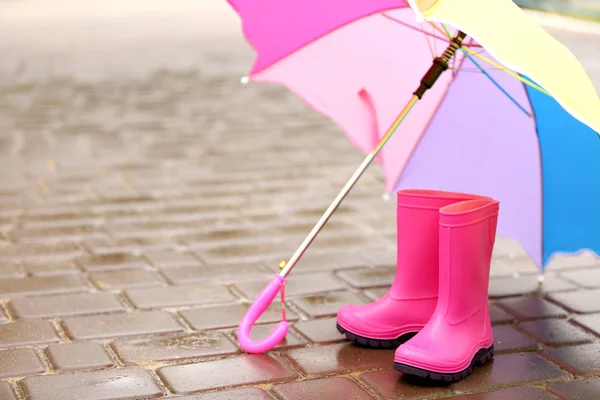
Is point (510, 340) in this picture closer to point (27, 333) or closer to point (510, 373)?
point (510, 373)

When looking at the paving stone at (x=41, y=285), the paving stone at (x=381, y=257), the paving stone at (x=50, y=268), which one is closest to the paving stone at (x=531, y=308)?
the paving stone at (x=381, y=257)

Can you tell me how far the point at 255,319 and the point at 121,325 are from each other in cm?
50

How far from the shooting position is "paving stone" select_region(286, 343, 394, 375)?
9.39 ft

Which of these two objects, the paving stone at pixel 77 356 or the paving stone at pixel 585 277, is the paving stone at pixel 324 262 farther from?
the paving stone at pixel 77 356

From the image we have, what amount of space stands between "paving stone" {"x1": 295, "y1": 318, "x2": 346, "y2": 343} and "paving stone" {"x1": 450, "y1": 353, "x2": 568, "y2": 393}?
0.46 meters

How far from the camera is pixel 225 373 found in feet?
9.23

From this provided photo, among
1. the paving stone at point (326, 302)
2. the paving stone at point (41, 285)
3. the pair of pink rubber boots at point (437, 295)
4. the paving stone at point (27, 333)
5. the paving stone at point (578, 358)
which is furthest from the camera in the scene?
the paving stone at point (41, 285)

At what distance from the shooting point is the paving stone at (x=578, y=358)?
290 cm

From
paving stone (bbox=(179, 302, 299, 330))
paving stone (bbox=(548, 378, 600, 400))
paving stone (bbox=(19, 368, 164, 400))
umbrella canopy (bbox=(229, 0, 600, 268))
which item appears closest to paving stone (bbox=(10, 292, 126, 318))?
paving stone (bbox=(179, 302, 299, 330))

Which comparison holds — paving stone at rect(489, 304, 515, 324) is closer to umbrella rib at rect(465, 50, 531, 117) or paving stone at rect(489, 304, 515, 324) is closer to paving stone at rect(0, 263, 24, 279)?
umbrella rib at rect(465, 50, 531, 117)

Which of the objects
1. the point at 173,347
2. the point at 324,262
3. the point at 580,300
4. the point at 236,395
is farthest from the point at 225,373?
the point at 580,300

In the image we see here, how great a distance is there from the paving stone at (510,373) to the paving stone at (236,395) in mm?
525

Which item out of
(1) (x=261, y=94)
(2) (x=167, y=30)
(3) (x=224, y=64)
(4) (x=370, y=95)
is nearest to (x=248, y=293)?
(4) (x=370, y=95)

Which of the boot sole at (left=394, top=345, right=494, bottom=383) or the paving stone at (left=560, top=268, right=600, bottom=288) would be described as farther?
the paving stone at (left=560, top=268, right=600, bottom=288)
